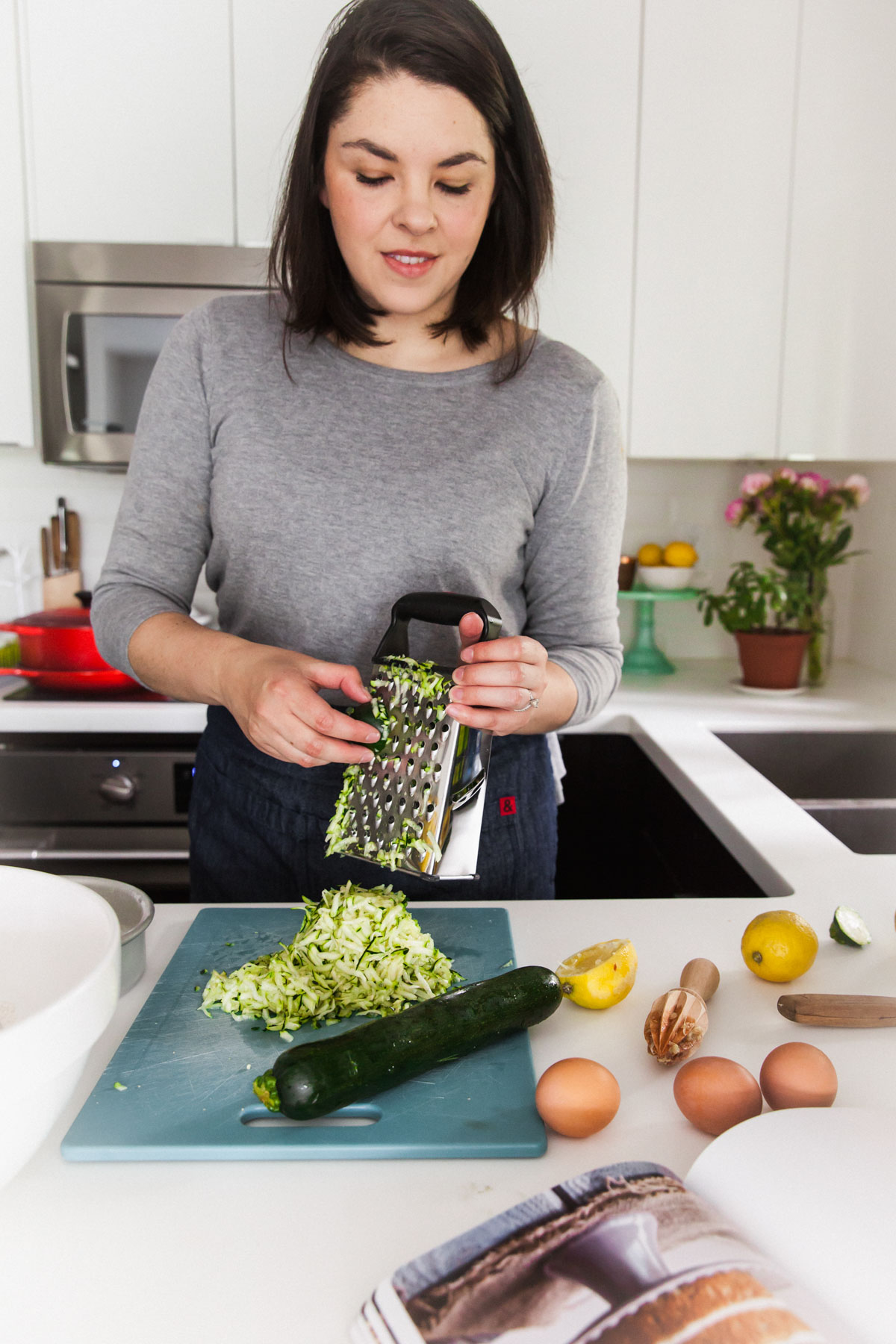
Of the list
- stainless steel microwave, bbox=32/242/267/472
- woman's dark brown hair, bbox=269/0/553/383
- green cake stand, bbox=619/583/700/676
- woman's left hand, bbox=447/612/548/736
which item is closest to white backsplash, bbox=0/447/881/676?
green cake stand, bbox=619/583/700/676

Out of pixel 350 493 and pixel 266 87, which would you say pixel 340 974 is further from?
pixel 266 87

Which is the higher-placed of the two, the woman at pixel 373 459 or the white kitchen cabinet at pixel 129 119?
the white kitchen cabinet at pixel 129 119

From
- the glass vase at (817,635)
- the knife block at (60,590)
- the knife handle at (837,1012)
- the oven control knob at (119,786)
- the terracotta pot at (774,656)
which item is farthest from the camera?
the knife block at (60,590)

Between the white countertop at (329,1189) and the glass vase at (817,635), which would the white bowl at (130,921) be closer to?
the white countertop at (329,1189)

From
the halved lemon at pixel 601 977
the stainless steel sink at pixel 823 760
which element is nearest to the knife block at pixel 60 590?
the stainless steel sink at pixel 823 760

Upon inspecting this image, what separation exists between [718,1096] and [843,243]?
209 centimetres

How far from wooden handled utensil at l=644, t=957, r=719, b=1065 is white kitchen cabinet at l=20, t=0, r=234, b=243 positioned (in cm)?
197

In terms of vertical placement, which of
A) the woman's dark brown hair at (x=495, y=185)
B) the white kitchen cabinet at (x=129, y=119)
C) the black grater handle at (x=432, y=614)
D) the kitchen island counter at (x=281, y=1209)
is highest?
the white kitchen cabinet at (x=129, y=119)

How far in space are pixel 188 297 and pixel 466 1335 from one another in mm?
2111

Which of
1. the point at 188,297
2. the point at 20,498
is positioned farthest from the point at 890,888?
the point at 20,498

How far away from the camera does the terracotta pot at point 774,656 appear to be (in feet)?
7.45

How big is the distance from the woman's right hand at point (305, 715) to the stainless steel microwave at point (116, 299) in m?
1.52

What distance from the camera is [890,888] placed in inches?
42.6

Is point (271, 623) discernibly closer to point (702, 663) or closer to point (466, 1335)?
point (466, 1335)
